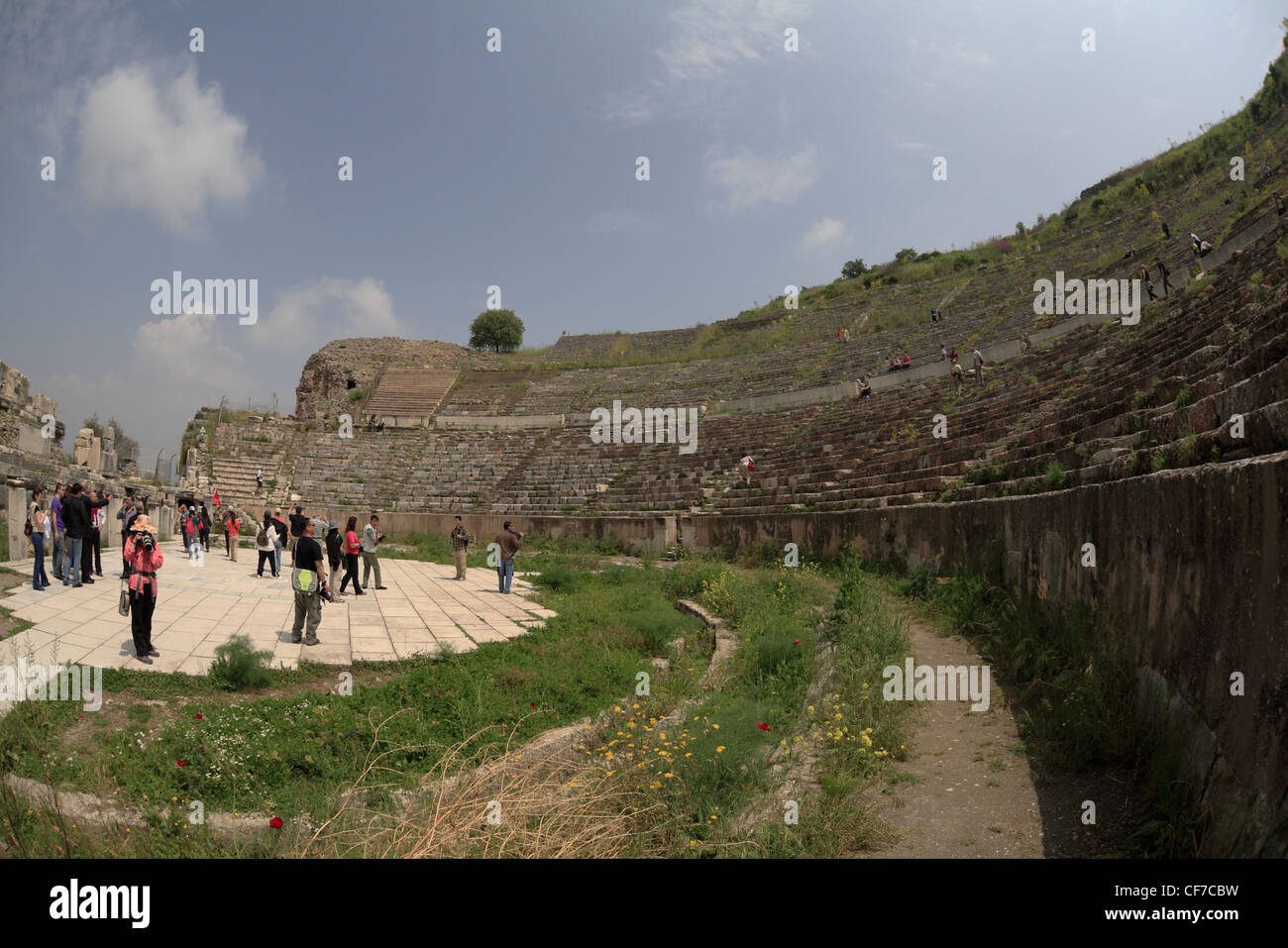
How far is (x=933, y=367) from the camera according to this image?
25.8 meters

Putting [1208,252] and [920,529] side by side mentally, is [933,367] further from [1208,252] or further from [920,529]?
[920,529]

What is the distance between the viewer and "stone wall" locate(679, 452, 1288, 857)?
267 cm

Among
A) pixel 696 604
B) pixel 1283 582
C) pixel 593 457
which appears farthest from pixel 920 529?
pixel 593 457

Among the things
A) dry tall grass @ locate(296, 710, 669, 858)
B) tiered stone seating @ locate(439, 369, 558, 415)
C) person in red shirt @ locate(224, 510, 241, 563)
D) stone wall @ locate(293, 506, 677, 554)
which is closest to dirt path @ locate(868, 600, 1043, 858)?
dry tall grass @ locate(296, 710, 669, 858)

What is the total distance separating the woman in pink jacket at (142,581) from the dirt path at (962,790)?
23.4ft

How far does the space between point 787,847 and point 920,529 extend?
8529 millimetres

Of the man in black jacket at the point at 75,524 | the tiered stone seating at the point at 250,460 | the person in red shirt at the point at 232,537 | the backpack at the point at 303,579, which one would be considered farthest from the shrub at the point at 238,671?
the tiered stone seating at the point at 250,460

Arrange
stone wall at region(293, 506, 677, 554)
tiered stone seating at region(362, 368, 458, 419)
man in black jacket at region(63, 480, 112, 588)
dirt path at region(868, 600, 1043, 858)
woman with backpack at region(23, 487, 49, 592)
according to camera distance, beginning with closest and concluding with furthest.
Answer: dirt path at region(868, 600, 1043, 858)
woman with backpack at region(23, 487, 49, 592)
man in black jacket at region(63, 480, 112, 588)
stone wall at region(293, 506, 677, 554)
tiered stone seating at region(362, 368, 458, 419)

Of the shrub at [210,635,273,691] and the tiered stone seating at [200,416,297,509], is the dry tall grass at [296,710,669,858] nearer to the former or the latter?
the shrub at [210,635,273,691]

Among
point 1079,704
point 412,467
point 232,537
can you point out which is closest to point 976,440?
point 1079,704

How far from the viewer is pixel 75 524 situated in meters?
10.6

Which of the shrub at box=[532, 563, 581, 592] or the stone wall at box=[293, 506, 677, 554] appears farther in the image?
the stone wall at box=[293, 506, 677, 554]

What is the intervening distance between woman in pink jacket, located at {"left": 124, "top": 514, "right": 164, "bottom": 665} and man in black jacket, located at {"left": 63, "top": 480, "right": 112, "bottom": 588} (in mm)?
4240

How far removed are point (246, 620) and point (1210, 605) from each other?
34.4ft
